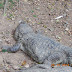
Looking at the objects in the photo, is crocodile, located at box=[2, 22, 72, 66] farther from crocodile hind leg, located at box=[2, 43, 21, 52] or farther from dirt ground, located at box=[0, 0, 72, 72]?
dirt ground, located at box=[0, 0, 72, 72]

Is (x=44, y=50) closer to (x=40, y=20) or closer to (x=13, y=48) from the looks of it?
(x=13, y=48)

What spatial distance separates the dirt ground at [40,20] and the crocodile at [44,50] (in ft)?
0.59

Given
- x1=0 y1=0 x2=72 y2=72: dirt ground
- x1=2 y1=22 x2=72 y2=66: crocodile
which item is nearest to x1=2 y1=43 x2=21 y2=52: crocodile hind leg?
x1=2 y1=22 x2=72 y2=66: crocodile

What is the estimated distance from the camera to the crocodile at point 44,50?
346 cm

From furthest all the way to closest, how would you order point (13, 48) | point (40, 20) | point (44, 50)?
point (40, 20) → point (13, 48) → point (44, 50)

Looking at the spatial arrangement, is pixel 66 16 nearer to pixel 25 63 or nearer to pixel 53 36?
pixel 53 36

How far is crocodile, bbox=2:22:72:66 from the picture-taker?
3455 millimetres

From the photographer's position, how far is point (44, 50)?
3564mm

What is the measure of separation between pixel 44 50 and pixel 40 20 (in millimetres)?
→ 1764

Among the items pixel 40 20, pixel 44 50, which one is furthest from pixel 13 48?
pixel 40 20

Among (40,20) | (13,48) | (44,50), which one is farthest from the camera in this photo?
(40,20)

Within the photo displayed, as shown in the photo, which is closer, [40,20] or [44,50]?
[44,50]

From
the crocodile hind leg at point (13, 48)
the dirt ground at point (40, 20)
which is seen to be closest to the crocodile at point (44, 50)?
the crocodile hind leg at point (13, 48)

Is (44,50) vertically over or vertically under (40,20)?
under
